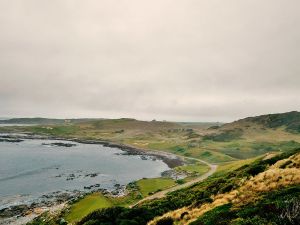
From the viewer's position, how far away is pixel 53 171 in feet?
481

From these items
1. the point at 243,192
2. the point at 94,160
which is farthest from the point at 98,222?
the point at 94,160

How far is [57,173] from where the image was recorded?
142000 mm

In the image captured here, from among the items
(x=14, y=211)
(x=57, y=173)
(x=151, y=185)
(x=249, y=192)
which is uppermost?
(x=249, y=192)

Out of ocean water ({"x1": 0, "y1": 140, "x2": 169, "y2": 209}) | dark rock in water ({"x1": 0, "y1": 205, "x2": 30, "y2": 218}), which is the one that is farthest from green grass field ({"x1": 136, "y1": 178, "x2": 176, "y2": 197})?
dark rock in water ({"x1": 0, "y1": 205, "x2": 30, "y2": 218})

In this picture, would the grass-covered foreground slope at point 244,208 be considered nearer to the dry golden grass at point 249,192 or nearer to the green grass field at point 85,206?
the dry golden grass at point 249,192

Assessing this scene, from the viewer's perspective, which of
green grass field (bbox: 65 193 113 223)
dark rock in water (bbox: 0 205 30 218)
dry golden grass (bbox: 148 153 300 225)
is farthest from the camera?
dark rock in water (bbox: 0 205 30 218)

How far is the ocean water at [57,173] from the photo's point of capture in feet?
348

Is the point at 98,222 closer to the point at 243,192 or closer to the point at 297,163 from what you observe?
the point at 243,192

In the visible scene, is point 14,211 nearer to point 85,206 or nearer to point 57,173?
point 85,206

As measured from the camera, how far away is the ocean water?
4173 inches

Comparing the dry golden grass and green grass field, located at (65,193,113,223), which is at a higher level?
the dry golden grass

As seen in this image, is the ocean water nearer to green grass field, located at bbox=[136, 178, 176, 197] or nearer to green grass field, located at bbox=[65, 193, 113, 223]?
green grass field, located at bbox=[136, 178, 176, 197]

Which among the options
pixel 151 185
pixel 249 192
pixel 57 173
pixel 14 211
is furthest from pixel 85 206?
pixel 57 173

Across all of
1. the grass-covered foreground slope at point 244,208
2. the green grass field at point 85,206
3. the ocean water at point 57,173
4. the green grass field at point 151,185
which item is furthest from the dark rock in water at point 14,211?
the grass-covered foreground slope at point 244,208
